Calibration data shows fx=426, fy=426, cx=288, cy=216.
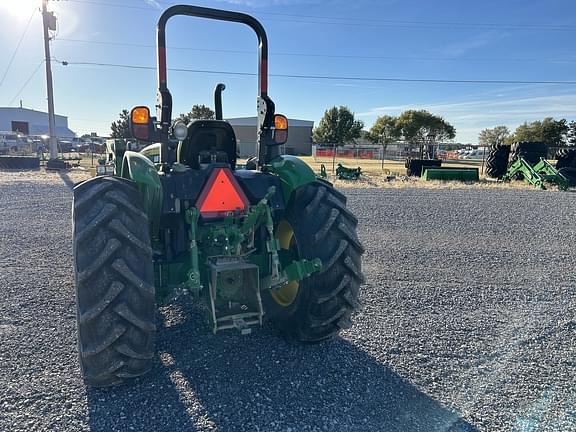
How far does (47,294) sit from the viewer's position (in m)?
4.78

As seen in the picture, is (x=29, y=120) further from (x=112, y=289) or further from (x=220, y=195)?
(x=112, y=289)

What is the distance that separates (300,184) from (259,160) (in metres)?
0.62

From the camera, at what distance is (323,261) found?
10.8ft

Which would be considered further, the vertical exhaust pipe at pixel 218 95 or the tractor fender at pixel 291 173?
the vertical exhaust pipe at pixel 218 95

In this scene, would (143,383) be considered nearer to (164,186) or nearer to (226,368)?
(226,368)

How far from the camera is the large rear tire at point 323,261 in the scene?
3.35 meters

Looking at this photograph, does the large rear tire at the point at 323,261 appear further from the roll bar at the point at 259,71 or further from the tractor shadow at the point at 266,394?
the roll bar at the point at 259,71

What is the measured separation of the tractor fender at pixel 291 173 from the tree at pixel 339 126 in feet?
190

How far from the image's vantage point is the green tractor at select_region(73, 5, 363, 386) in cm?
272

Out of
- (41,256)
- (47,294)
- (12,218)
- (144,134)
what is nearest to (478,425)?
(144,134)

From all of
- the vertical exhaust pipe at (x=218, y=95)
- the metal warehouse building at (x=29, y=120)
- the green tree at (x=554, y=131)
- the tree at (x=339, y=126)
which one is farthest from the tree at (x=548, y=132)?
the metal warehouse building at (x=29, y=120)

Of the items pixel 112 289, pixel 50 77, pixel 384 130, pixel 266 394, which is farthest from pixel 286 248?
pixel 384 130

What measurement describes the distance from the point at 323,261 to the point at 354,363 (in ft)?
2.92

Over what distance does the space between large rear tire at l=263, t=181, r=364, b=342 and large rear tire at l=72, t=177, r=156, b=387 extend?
4.01ft
